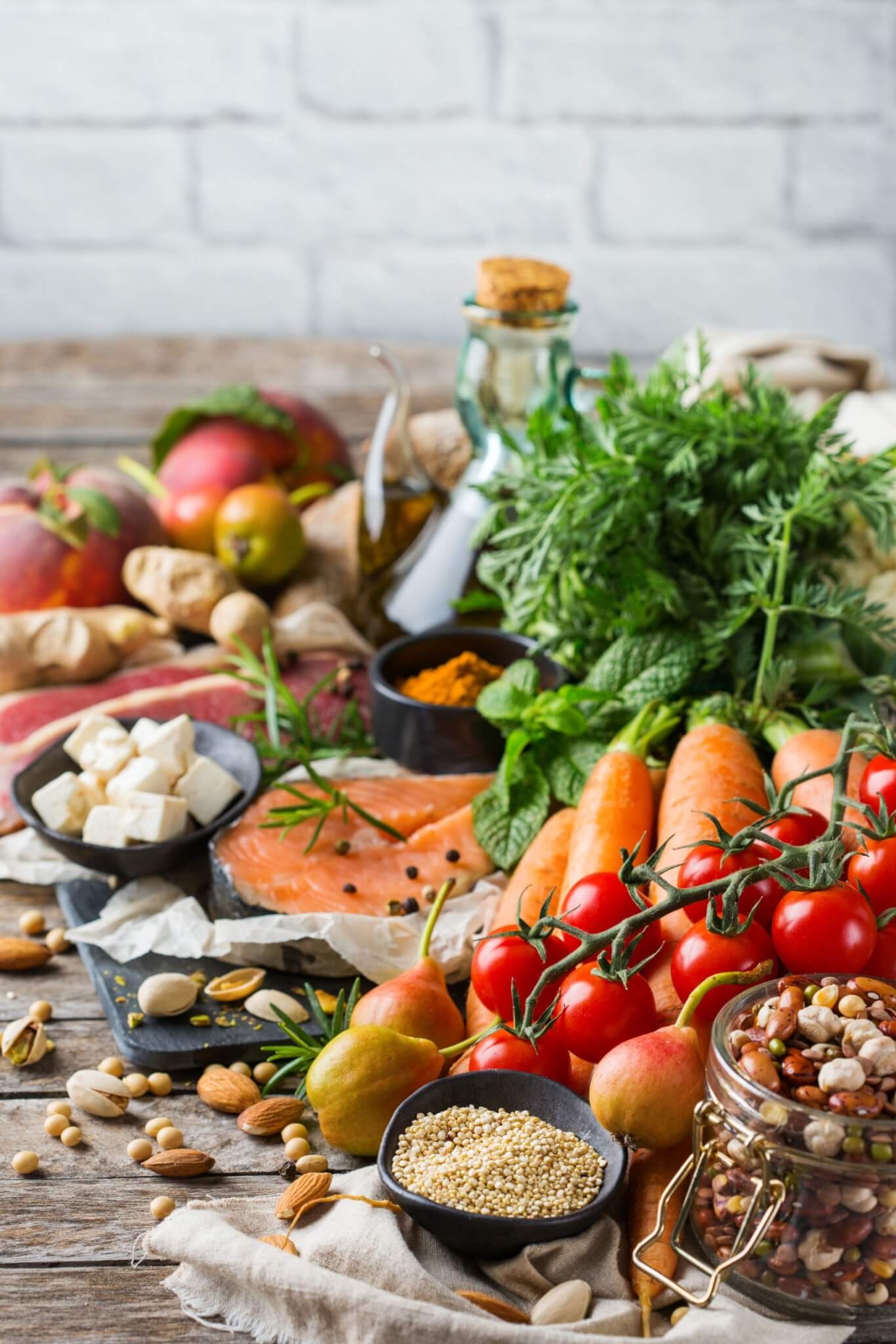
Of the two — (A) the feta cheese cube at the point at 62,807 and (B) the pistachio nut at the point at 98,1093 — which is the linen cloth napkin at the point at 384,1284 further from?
(A) the feta cheese cube at the point at 62,807

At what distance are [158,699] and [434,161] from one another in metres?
1.96

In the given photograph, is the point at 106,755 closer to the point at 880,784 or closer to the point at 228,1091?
the point at 228,1091

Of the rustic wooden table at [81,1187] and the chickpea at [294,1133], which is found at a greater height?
the chickpea at [294,1133]

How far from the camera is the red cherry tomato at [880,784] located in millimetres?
1043

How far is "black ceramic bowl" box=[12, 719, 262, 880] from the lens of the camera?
4.36 feet

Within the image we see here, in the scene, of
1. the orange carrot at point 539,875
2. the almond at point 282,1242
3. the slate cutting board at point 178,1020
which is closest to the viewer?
the almond at point 282,1242

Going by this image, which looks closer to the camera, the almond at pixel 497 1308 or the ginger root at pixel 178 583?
the almond at pixel 497 1308

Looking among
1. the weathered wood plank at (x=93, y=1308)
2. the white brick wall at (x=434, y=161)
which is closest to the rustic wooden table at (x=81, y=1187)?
the weathered wood plank at (x=93, y=1308)

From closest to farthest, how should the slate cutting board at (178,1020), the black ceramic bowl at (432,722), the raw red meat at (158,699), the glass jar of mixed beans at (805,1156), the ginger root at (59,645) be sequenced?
the glass jar of mixed beans at (805,1156), the slate cutting board at (178,1020), the black ceramic bowl at (432,722), the raw red meat at (158,699), the ginger root at (59,645)

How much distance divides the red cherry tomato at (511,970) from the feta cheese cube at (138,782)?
45 centimetres

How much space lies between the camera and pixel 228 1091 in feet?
3.55

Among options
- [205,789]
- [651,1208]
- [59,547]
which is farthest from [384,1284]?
[59,547]

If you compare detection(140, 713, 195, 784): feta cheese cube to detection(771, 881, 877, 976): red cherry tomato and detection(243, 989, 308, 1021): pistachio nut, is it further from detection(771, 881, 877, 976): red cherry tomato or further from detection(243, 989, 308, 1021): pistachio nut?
detection(771, 881, 877, 976): red cherry tomato

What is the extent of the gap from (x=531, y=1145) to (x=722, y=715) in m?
0.56
